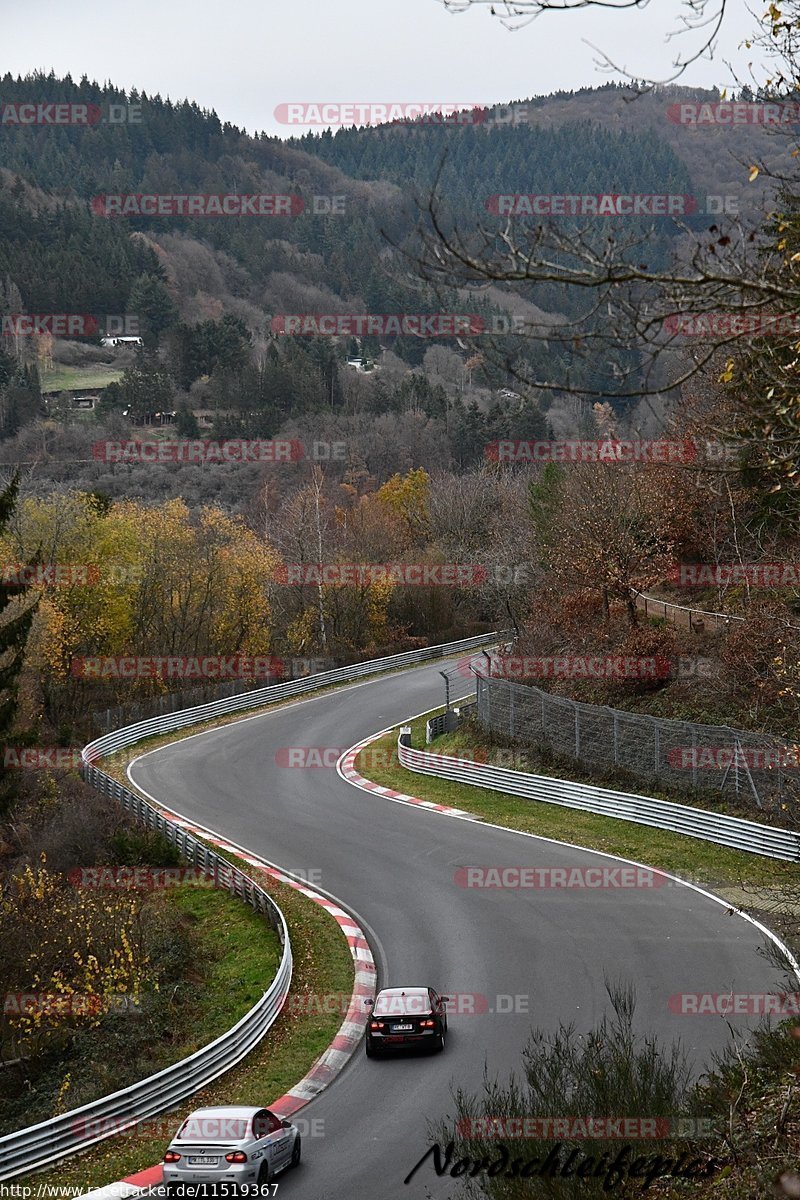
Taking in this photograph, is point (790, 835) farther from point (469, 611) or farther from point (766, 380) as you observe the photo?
point (469, 611)

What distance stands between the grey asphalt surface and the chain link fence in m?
4.05

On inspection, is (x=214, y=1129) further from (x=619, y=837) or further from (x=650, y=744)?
(x=650, y=744)

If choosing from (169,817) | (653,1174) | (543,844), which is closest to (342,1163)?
(653,1174)

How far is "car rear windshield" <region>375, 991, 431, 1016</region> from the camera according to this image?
15.5 meters

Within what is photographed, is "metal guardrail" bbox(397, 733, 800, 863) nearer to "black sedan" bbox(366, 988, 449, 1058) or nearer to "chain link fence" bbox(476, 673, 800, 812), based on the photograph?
"chain link fence" bbox(476, 673, 800, 812)

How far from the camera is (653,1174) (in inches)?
310

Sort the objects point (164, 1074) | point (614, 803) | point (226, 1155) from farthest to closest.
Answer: point (614, 803)
point (164, 1074)
point (226, 1155)

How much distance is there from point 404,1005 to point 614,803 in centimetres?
1383

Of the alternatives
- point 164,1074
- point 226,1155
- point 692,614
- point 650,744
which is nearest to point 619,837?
point 650,744

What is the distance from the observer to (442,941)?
20.3m

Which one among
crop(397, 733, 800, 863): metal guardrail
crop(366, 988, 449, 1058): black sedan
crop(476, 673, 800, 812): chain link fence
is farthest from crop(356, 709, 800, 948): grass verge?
crop(366, 988, 449, 1058): black sedan

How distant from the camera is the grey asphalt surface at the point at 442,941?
43.4 ft

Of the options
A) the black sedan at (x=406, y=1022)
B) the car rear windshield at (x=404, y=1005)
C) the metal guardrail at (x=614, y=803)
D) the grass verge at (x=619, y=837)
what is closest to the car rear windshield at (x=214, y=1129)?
the black sedan at (x=406, y=1022)

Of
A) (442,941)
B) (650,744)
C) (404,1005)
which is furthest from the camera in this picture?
(650,744)
